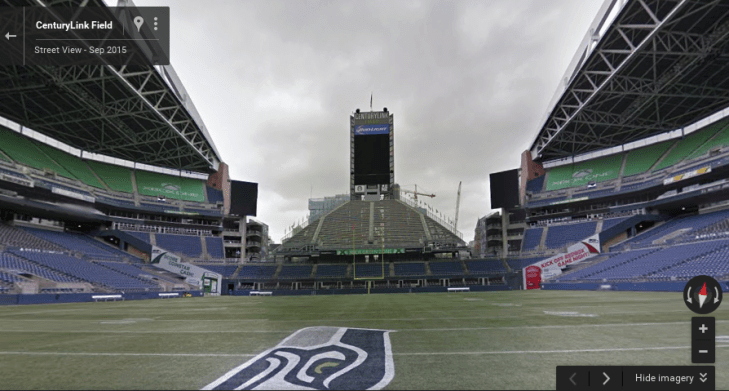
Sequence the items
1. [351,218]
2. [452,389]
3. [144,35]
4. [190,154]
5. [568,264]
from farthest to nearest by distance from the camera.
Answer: [351,218] → [190,154] → [568,264] → [144,35] → [452,389]

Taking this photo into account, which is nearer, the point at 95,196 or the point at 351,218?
the point at 95,196

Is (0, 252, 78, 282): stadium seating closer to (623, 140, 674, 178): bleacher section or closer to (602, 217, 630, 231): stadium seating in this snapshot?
(602, 217, 630, 231): stadium seating

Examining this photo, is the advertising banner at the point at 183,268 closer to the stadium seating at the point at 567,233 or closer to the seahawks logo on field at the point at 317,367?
the stadium seating at the point at 567,233

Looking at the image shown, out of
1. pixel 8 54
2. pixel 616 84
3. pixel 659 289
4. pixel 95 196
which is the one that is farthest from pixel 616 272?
pixel 95 196

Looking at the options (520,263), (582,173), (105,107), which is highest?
(105,107)

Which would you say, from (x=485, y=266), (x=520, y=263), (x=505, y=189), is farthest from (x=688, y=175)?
(x=485, y=266)

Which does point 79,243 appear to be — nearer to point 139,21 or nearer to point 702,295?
point 139,21

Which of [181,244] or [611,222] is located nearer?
[611,222]

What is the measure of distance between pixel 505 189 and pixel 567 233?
1053 centimetres

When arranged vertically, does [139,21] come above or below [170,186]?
above

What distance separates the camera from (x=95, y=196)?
47938 mm

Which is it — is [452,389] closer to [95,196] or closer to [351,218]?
[95,196]

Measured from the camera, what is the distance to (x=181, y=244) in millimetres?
54438

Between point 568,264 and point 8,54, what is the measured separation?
56.6 m
